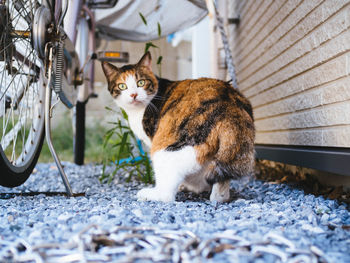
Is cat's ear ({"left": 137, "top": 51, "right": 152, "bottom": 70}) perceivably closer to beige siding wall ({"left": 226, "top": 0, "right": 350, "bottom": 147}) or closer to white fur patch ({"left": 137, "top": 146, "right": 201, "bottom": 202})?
white fur patch ({"left": 137, "top": 146, "right": 201, "bottom": 202})

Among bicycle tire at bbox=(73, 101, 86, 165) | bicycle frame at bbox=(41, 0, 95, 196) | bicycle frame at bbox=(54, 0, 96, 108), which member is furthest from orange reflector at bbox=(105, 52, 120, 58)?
bicycle tire at bbox=(73, 101, 86, 165)

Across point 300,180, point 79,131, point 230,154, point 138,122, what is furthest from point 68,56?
point 300,180

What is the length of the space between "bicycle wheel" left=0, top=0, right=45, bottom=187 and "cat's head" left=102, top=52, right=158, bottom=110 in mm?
399

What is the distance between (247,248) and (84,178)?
1.86 metres

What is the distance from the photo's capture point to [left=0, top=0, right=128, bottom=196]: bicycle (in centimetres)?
139

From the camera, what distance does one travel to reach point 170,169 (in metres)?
1.37

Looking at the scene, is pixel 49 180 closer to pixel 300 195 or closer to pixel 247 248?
pixel 300 195

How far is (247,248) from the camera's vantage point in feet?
2.53

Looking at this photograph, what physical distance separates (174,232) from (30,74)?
1303mm

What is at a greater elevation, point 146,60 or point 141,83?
point 146,60

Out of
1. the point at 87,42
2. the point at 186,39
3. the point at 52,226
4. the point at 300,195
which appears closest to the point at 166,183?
the point at 52,226

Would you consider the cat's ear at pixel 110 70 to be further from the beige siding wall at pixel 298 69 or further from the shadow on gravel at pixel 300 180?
the shadow on gravel at pixel 300 180

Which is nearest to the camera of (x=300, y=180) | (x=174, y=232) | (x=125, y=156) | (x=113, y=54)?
(x=174, y=232)

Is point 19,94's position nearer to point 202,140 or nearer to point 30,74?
point 30,74
